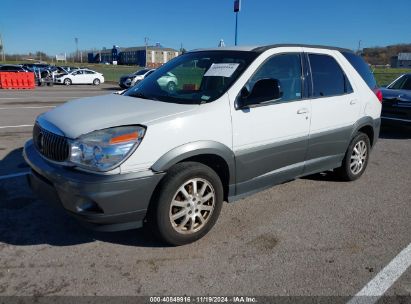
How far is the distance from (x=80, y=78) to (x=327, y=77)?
2887 centimetres

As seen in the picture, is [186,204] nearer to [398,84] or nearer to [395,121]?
[395,121]

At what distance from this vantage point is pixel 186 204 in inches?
130

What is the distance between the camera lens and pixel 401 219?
408cm

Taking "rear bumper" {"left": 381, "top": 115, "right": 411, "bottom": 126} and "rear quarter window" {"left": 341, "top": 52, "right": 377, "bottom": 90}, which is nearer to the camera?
"rear quarter window" {"left": 341, "top": 52, "right": 377, "bottom": 90}

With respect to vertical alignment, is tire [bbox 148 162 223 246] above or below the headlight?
below

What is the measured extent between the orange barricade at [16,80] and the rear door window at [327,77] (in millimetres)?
23794

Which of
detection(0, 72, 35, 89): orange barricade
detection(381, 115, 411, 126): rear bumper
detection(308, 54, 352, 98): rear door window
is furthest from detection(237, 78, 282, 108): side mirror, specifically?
detection(0, 72, 35, 89): orange barricade

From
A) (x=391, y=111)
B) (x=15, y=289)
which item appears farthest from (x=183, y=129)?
(x=391, y=111)

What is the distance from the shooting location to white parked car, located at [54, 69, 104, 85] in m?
29.6

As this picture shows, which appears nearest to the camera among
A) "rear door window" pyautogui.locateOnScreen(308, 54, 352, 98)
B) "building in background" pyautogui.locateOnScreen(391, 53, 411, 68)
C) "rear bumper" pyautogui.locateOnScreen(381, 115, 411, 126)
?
"rear door window" pyautogui.locateOnScreen(308, 54, 352, 98)

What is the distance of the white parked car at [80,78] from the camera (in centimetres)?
2961

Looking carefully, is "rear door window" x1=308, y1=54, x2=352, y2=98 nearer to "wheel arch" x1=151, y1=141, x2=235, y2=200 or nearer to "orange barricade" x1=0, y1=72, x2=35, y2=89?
"wheel arch" x1=151, y1=141, x2=235, y2=200

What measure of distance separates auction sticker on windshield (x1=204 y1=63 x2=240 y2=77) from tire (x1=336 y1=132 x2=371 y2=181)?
2236 mm

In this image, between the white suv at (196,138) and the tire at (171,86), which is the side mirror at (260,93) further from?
the tire at (171,86)
